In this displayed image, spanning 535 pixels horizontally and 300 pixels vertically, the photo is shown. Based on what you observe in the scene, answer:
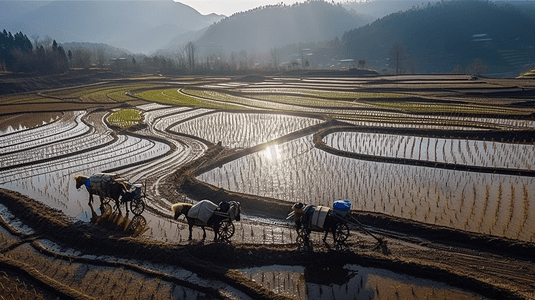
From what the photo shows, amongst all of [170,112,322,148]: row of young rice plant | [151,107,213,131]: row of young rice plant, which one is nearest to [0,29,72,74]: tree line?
[151,107,213,131]: row of young rice plant

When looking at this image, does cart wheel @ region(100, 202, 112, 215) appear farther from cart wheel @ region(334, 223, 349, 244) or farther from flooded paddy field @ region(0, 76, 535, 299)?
cart wheel @ region(334, 223, 349, 244)

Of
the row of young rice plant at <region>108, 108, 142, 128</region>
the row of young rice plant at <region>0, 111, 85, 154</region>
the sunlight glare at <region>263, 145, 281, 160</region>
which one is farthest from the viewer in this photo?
the row of young rice plant at <region>108, 108, 142, 128</region>

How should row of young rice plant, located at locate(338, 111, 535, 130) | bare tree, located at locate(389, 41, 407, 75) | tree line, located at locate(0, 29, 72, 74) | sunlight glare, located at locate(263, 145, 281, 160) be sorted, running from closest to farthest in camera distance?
sunlight glare, located at locate(263, 145, 281, 160), row of young rice plant, located at locate(338, 111, 535, 130), tree line, located at locate(0, 29, 72, 74), bare tree, located at locate(389, 41, 407, 75)

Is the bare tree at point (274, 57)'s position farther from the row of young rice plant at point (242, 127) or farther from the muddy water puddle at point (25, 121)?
the muddy water puddle at point (25, 121)

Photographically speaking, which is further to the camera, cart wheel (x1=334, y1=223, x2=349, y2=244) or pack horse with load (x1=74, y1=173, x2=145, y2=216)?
pack horse with load (x1=74, y1=173, x2=145, y2=216)

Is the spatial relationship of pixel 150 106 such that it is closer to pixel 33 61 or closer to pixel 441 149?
pixel 441 149

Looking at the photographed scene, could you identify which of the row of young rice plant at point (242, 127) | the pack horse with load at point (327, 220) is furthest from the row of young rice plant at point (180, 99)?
the pack horse with load at point (327, 220)

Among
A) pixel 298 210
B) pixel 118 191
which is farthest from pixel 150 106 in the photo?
pixel 298 210
